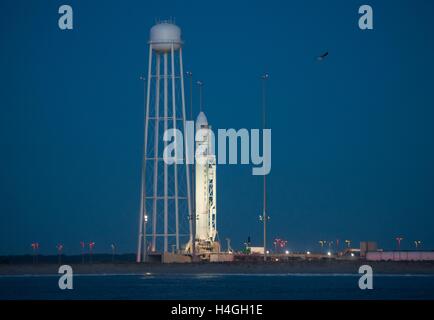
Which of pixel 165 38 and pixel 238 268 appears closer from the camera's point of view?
pixel 165 38

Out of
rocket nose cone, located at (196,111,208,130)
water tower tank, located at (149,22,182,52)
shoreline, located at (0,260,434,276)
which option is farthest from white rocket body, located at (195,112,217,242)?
water tower tank, located at (149,22,182,52)

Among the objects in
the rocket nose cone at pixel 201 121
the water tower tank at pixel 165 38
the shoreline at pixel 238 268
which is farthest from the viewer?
the rocket nose cone at pixel 201 121

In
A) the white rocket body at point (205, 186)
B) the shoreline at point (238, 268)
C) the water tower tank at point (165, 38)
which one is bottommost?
the shoreline at point (238, 268)

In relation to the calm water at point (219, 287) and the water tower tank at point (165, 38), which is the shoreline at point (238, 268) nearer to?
the calm water at point (219, 287)

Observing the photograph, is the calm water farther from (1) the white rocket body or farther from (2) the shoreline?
(1) the white rocket body

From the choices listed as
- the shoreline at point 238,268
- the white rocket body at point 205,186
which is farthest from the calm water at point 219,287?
the white rocket body at point 205,186

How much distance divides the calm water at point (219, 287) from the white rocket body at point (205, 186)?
1052 cm

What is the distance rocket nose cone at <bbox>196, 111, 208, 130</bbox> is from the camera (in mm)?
161625

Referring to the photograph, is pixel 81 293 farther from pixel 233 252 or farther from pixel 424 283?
pixel 233 252

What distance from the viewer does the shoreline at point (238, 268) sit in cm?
14762

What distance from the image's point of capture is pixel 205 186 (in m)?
165

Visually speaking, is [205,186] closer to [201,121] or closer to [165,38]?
[201,121]

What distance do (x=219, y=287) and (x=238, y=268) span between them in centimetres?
2309

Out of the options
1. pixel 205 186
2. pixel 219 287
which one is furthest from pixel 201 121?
pixel 219 287
